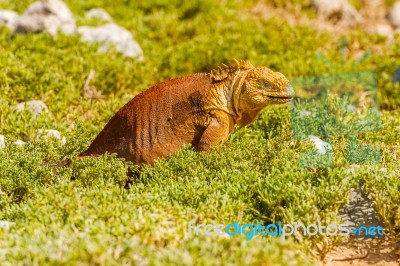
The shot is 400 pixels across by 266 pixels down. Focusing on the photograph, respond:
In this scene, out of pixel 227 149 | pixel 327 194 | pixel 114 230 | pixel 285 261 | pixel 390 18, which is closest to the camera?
pixel 285 261

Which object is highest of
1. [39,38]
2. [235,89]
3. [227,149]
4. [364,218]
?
[39,38]

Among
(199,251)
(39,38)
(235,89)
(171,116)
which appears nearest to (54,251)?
(199,251)

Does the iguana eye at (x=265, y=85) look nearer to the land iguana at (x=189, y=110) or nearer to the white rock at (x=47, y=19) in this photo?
the land iguana at (x=189, y=110)

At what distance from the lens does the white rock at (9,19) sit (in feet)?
45.2

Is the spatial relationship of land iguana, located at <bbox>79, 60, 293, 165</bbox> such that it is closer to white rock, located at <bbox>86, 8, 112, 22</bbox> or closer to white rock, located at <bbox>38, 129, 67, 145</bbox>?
white rock, located at <bbox>38, 129, 67, 145</bbox>

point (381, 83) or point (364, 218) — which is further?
point (381, 83)

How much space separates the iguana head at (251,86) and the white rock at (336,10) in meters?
9.55

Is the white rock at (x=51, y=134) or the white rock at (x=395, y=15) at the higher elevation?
the white rock at (x=395, y=15)

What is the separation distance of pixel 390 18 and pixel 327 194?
11.7 m

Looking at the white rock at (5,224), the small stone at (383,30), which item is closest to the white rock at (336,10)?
the small stone at (383,30)

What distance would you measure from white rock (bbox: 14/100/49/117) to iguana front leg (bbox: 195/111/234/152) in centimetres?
336

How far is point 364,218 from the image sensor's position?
734 cm

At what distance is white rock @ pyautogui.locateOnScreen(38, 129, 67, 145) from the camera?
30.3 feet

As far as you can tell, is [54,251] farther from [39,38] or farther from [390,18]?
[390,18]
